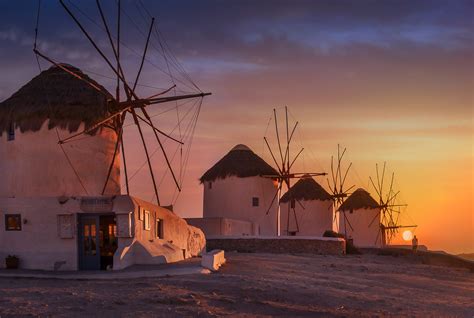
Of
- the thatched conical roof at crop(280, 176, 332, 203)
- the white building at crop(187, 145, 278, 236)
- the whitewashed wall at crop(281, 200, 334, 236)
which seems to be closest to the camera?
the white building at crop(187, 145, 278, 236)

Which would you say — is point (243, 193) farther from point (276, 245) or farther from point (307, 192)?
point (307, 192)

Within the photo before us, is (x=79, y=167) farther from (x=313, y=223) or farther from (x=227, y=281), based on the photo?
(x=313, y=223)

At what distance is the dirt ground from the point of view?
50.1 feet

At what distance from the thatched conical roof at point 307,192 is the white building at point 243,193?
6.74m

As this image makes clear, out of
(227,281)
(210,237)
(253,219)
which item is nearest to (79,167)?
(227,281)

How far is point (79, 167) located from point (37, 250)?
15.7ft

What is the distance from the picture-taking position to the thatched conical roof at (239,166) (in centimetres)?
4962

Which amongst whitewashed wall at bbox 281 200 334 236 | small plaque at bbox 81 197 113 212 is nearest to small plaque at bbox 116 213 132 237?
small plaque at bbox 81 197 113 212

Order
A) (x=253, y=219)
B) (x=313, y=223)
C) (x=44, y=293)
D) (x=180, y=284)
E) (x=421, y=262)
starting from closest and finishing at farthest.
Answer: (x=44, y=293) < (x=180, y=284) < (x=421, y=262) < (x=253, y=219) < (x=313, y=223)

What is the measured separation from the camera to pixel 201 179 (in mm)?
51219

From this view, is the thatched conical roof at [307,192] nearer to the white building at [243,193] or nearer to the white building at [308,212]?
the white building at [308,212]

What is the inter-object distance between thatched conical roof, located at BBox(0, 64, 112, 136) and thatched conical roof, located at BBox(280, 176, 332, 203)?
3026 cm

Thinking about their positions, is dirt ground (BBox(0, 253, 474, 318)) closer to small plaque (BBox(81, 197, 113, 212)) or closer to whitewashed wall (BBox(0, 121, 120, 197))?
small plaque (BBox(81, 197, 113, 212))

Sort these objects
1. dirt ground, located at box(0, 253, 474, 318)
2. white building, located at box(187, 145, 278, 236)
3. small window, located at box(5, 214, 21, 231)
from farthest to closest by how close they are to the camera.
Answer: white building, located at box(187, 145, 278, 236) → small window, located at box(5, 214, 21, 231) → dirt ground, located at box(0, 253, 474, 318)
